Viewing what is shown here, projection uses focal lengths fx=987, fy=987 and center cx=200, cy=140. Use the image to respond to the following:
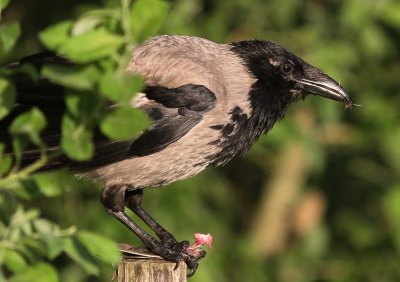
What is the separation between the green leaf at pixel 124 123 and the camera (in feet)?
8.35

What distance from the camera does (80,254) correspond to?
2.65 metres

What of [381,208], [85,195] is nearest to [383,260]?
[381,208]

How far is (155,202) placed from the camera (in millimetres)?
6875

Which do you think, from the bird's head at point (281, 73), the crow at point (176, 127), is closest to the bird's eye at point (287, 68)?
the bird's head at point (281, 73)

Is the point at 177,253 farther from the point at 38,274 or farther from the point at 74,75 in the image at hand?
the point at 74,75

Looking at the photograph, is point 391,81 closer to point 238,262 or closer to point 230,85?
point 238,262

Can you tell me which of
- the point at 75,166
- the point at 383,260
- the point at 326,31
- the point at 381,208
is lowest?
the point at 75,166

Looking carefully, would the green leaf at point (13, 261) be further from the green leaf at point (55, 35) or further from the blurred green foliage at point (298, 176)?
the blurred green foliage at point (298, 176)

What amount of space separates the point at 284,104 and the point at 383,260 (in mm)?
3819

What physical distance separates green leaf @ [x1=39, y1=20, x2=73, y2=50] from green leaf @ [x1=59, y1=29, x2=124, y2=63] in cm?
2

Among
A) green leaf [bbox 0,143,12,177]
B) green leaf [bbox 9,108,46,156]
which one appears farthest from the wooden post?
green leaf [bbox 9,108,46,156]

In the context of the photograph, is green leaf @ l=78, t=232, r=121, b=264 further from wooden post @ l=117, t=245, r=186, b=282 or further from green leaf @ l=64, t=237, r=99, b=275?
wooden post @ l=117, t=245, r=186, b=282

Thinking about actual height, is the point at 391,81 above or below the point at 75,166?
above

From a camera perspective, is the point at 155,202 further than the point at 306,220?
No
